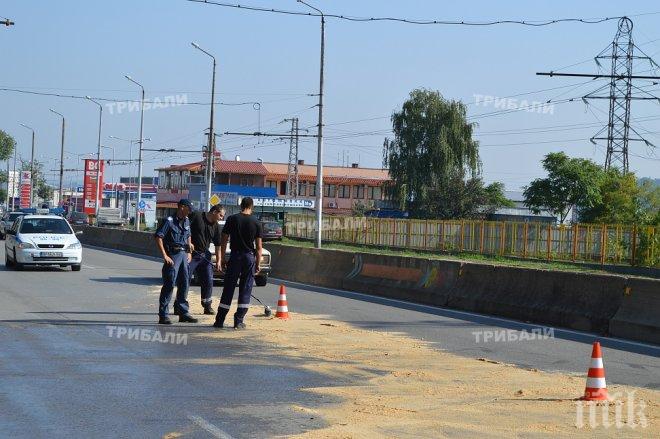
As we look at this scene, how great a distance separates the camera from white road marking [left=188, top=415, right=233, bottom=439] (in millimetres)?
7711

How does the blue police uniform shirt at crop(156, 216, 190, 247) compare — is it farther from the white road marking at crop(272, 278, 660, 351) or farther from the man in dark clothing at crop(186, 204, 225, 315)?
the white road marking at crop(272, 278, 660, 351)

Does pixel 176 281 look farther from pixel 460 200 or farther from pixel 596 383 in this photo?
pixel 460 200

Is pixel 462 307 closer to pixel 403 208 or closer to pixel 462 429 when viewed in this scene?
pixel 462 429

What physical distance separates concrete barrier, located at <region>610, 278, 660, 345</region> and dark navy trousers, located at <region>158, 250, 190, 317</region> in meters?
6.48

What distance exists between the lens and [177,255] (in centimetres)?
1580

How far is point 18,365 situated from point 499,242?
154ft

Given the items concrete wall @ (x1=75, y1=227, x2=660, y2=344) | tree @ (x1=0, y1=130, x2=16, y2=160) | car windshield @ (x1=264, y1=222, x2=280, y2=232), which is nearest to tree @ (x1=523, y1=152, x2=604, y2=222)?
car windshield @ (x1=264, y1=222, x2=280, y2=232)

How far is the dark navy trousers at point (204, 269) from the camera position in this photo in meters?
17.0

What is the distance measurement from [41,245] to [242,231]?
1514cm

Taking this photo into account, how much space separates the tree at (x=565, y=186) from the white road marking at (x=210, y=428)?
70619 millimetres

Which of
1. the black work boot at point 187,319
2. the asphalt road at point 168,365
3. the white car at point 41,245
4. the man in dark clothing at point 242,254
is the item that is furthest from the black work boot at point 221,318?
the white car at point 41,245

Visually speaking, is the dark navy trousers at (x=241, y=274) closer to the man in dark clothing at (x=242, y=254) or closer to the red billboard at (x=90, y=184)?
the man in dark clothing at (x=242, y=254)

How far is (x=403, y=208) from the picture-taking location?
88812 mm

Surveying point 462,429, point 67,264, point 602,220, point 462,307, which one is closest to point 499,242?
point 602,220
